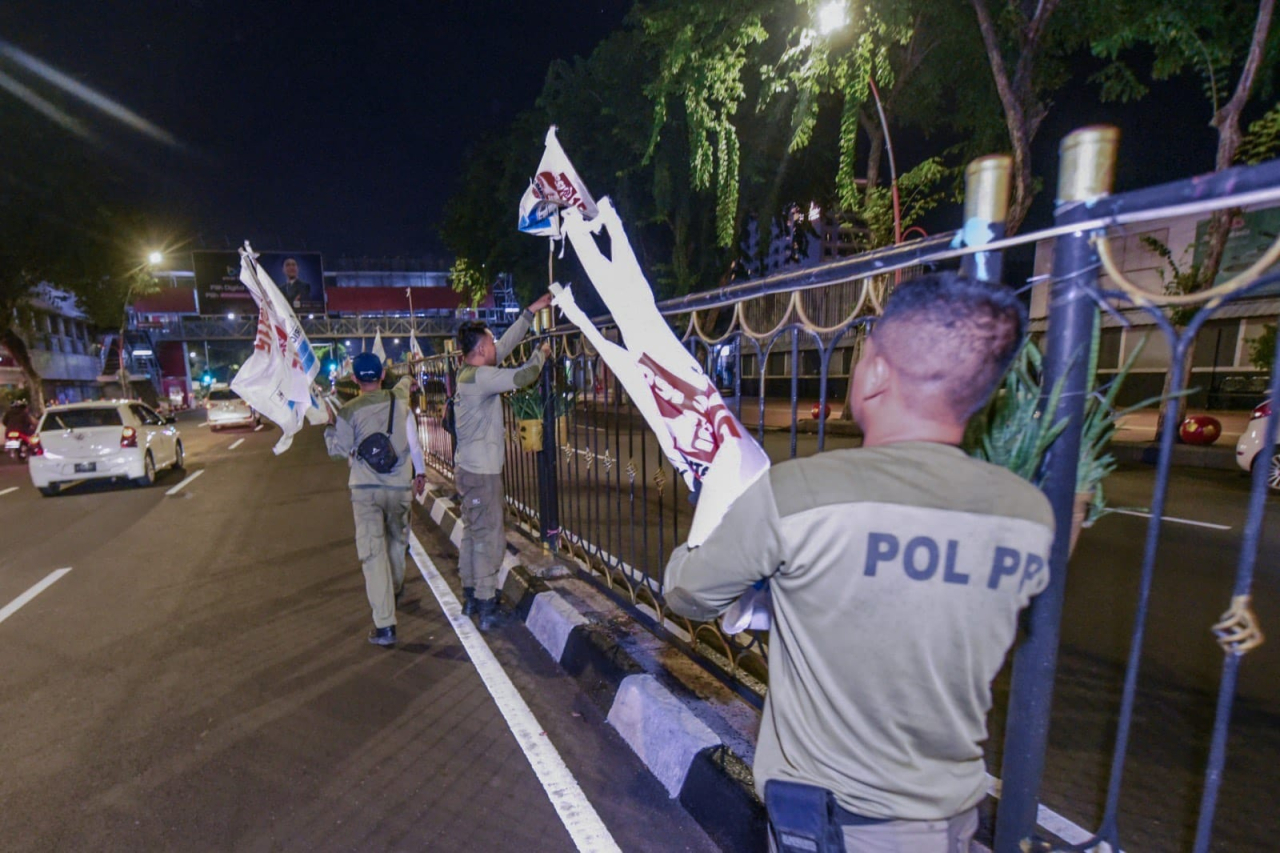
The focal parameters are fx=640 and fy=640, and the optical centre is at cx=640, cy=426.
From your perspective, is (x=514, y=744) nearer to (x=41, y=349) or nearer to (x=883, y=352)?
(x=883, y=352)

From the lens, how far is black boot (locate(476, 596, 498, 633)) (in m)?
4.38

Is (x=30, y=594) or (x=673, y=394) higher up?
(x=673, y=394)

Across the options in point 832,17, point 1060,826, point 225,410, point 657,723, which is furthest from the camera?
point 225,410

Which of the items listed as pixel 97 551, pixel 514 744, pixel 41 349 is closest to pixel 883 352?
pixel 514 744

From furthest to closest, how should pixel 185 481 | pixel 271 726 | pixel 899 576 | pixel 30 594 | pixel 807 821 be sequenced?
pixel 185 481 < pixel 30 594 < pixel 271 726 < pixel 807 821 < pixel 899 576

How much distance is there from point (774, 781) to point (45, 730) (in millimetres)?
3890

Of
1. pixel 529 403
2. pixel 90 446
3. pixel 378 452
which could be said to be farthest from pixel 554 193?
pixel 90 446

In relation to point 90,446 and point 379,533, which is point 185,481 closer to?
point 90,446

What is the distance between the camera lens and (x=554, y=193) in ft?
12.1

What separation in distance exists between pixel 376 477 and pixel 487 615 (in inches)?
47.2

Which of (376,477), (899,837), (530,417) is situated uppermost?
(530,417)

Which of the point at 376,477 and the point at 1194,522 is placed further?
the point at 1194,522

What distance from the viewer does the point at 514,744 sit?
303 cm

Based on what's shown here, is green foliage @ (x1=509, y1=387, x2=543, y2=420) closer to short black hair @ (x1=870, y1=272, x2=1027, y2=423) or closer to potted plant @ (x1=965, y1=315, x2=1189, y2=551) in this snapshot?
potted plant @ (x1=965, y1=315, x2=1189, y2=551)
